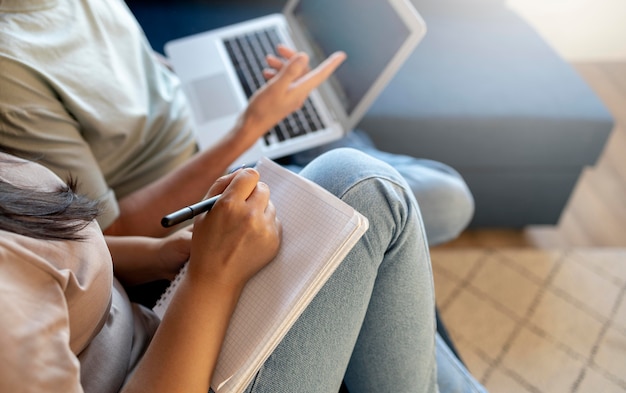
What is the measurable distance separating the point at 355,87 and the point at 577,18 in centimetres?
159

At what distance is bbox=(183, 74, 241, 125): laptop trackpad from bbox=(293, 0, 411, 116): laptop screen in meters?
0.21

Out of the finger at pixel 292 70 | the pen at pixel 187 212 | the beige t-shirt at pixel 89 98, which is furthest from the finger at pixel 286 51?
the pen at pixel 187 212

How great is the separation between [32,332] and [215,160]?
561 millimetres

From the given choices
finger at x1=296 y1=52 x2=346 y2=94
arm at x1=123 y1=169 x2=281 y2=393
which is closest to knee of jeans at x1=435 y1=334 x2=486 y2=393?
arm at x1=123 y1=169 x2=281 y2=393

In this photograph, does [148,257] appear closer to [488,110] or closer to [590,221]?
[488,110]

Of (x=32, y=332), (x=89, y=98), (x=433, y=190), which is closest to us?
(x=32, y=332)

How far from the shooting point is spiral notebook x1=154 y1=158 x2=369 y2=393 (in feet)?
2.05

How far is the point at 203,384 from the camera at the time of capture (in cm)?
63

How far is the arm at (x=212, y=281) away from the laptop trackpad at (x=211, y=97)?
626 mm

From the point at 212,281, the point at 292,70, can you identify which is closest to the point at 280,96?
the point at 292,70

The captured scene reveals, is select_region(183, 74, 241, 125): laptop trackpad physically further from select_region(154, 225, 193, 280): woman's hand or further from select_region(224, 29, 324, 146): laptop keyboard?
select_region(154, 225, 193, 280): woman's hand

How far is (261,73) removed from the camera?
133 centimetres

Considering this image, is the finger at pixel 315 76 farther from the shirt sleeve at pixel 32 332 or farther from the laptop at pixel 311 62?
the shirt sleeve at pixel 32 332

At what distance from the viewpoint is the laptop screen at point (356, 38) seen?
1.11 metres
